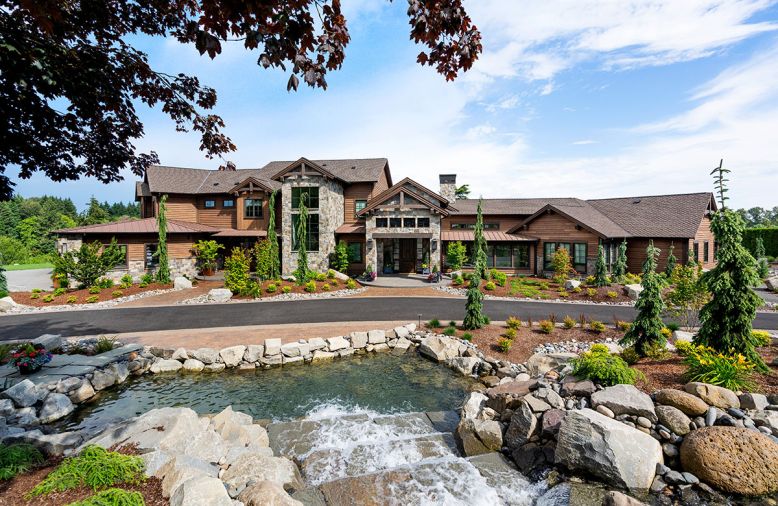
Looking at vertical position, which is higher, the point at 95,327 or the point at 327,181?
the point at 327,181

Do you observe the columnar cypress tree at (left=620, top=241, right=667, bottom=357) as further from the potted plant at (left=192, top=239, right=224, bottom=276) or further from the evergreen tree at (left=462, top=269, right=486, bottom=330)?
the potted plant at (left=192, top=239, right=224, bottom=276)

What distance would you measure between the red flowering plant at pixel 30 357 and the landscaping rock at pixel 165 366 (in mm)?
2857

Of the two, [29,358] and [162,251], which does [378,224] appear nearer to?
[162,251]

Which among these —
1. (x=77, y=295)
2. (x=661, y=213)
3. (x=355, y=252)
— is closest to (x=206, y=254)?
(x=77, y=295)

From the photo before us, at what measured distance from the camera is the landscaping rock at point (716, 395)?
6.16m

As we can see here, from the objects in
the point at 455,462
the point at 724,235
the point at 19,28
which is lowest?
the point at 455,462

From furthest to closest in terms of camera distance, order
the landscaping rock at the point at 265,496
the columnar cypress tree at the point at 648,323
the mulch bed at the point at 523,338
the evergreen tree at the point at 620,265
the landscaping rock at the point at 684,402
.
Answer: the evergreen tree at the point at 620,265, the mulch bed at the point at 523,338, the columnar cypress tree at the point at 648,323, the landscaping rock at the point at 684,402, the landscaping rock at the point at 265,496

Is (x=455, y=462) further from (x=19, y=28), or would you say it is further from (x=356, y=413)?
(x=19, y=28)

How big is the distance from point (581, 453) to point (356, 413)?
5.13 m

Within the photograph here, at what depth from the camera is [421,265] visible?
92.4 ft

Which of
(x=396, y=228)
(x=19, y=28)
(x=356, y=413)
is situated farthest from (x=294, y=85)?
(x=396, y=228)

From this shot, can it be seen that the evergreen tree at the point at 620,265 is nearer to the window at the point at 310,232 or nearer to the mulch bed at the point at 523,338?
the mulch bed at the point at 523,338

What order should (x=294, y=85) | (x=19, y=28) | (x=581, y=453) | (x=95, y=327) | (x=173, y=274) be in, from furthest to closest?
(x=173, y=274)
(x=95, y=327)
(x=581, y=453)
(x=19, y=28)
(x=294, y=85)

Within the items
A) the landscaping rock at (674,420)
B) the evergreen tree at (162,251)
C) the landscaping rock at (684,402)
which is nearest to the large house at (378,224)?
the evergreen tree at (162,251)
